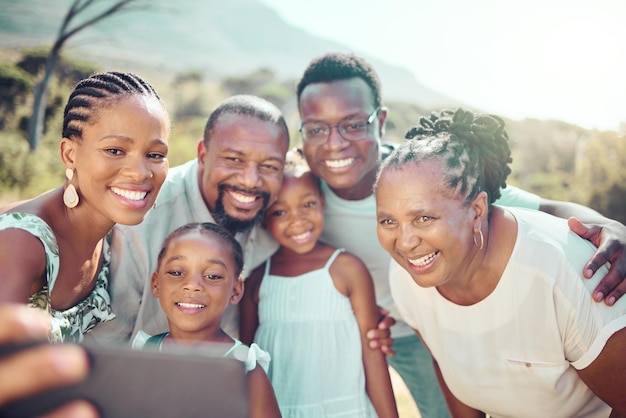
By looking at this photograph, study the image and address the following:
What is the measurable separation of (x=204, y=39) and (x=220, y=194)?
235 feet

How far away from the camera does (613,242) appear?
2.60 m

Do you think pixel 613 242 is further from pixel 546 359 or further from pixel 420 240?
pixel 420 240

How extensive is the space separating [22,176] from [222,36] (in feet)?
218

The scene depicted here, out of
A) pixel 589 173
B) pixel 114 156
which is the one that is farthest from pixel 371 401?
pixel 589 173

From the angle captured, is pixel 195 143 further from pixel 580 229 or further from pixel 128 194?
pixel 580 229

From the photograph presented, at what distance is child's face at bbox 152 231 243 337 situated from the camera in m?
2.86

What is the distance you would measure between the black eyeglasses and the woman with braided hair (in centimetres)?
100

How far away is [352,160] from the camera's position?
3791mm

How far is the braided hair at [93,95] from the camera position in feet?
8.25

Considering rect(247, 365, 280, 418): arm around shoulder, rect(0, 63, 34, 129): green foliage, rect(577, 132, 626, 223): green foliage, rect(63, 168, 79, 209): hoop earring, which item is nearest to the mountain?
rect(0, 63, 34, 129): green foliage

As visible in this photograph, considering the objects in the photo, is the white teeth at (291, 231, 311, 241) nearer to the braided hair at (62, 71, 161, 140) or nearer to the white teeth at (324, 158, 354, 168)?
the white teeth at (324, 158, 354, 168)

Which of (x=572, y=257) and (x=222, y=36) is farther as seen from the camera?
(x=222, y=36)

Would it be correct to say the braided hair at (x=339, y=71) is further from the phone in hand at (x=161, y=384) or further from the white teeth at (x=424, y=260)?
the phone in hand at (x=161, y=384)

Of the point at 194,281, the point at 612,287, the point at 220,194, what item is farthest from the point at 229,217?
the point at 612,287
